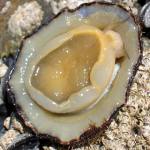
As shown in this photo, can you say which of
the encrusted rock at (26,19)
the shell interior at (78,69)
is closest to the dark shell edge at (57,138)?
the shell interior at (78,69)

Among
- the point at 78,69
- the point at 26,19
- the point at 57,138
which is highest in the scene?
the point at 26,19

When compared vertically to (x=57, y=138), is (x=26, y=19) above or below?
above

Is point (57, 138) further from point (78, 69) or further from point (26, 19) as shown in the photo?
point (26, 19)

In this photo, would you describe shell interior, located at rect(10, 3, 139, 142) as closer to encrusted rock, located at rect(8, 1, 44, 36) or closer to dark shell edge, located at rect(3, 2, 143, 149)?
dark shell edge, located at rect(3, 2, 143, 149)

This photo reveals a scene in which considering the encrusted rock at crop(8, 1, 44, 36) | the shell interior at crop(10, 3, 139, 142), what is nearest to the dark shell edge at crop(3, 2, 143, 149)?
the shell interior at crop(10, 3, 139, 142)

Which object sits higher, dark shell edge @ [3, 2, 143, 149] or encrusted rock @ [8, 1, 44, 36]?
encrusted rock @ [8, 1, 44, 36]

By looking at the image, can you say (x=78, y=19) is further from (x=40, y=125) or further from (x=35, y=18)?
(x=40, y=125)

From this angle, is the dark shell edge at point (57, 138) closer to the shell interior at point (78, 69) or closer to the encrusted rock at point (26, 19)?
the shell interior at point (78, 69)

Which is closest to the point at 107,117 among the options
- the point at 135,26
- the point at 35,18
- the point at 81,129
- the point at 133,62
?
the point at 81,129

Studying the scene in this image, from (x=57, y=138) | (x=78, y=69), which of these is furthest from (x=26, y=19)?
(x=57, y=138)

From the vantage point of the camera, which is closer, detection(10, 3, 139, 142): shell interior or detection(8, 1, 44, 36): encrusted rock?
detection(10, 3, 139, 142): shell interior

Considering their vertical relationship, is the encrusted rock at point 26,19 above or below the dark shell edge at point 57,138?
above

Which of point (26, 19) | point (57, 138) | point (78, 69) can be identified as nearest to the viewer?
point (57, 138)
